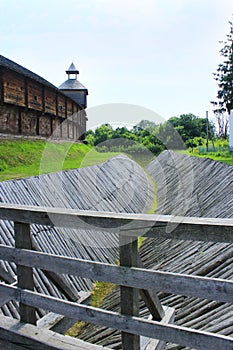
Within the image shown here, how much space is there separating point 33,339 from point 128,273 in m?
0.85

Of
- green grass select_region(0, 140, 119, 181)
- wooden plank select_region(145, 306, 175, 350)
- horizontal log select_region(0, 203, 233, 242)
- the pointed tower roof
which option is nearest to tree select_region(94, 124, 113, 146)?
green grass select_region(0, 140, 119, 181)

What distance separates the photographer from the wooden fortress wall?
19.3m

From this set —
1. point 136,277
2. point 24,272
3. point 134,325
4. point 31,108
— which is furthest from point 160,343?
point 31,108

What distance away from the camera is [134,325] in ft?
6.01

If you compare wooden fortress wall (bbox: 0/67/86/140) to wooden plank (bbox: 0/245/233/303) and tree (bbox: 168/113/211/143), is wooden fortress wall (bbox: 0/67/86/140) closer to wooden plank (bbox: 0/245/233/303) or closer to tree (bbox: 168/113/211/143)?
wooden plank (bbox: 0/245/233/303)

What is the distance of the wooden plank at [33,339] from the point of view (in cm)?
208

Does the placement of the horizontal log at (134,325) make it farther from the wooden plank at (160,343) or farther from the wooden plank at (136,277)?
the wooden plank at (160,343)

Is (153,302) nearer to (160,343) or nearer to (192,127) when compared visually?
(160,343)

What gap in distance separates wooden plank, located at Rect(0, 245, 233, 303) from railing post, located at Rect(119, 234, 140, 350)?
0.05 m

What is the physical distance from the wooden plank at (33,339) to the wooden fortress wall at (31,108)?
59.0 feet

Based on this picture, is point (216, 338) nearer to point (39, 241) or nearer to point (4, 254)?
point (4, 254)

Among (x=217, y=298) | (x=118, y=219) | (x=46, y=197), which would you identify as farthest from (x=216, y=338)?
(x=46, y=197)

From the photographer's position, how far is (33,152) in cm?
1748

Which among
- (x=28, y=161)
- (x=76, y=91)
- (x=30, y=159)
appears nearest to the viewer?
(x=28, y=161)
